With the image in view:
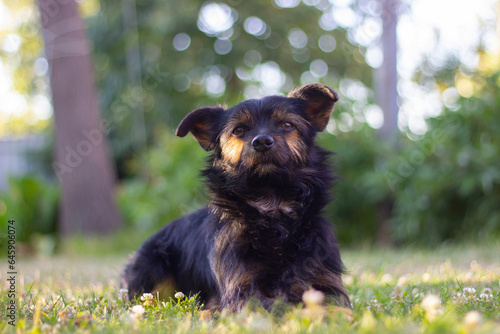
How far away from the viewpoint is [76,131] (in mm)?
9578

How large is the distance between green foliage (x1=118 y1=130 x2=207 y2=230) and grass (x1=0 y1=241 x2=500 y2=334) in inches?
166

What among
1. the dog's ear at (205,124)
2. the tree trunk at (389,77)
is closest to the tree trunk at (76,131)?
the tree trunk at (389,77)

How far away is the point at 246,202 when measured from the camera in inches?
129

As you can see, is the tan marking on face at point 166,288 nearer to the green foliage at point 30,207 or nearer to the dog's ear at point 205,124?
the dog's ear at point 205,124

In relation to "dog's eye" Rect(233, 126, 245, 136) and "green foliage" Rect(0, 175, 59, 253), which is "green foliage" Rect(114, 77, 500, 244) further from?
"dog's eye" Rect(233, 126, 245, 136)

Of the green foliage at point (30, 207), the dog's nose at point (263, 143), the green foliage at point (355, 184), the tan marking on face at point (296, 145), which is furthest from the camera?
the green foliage at point (30, 207)

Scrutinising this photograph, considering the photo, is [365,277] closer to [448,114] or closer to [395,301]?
[395,301]

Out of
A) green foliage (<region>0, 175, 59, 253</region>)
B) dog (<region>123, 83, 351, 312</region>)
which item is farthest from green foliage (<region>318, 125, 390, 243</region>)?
green foliage (<region>0, 175, 59, 253</region>)

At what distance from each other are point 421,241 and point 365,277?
12.7 feet

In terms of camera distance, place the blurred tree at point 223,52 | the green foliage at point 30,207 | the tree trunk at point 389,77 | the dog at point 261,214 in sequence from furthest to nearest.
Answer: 1. the blurred tree at point 223,52
2. the green foliage at point 30,207
3. the tree trunk at point 389,77
4. the dog at point 261,214

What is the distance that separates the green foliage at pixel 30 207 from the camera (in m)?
10.3

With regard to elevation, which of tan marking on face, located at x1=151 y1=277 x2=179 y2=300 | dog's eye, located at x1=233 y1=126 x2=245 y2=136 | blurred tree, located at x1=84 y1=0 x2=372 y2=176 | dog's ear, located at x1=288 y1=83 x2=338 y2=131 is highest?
blurred tree, located at x1=84 y1=0 x2=372 y2=176

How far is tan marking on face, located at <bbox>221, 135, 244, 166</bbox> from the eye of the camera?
11.1ft

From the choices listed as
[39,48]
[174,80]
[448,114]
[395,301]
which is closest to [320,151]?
[395,301]
